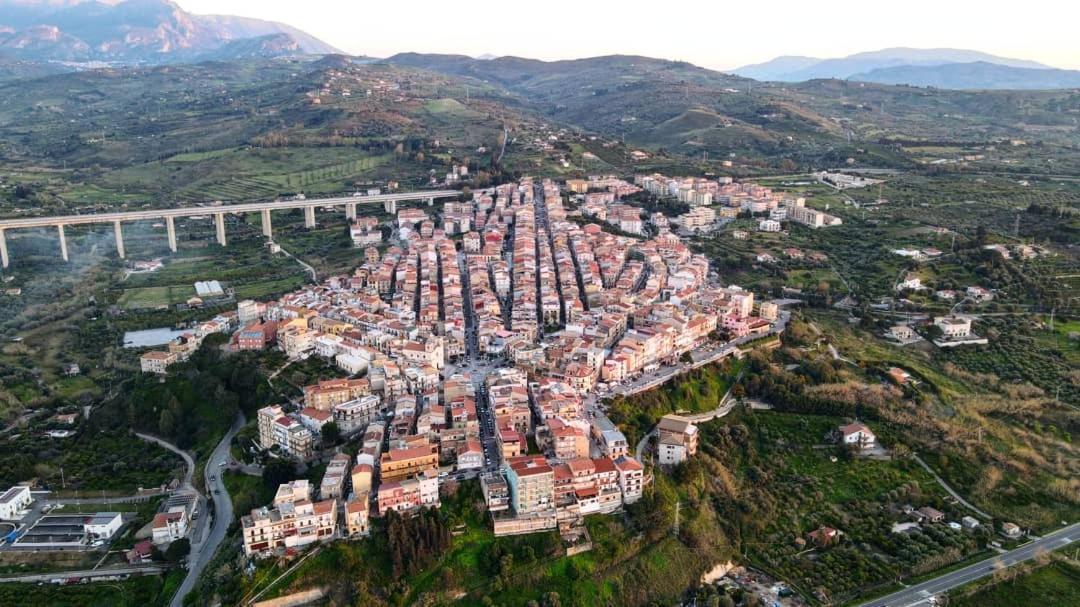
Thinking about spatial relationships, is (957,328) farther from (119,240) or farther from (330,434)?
(119,240)

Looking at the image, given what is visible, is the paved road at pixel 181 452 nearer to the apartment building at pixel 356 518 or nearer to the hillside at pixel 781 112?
the apartment building at pixel 356 518

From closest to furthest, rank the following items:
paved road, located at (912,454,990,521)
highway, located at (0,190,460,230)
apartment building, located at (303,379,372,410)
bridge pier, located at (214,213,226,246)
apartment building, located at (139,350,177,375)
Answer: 1. paved road, located at (912,454,990,521)
2. apartment building, located at (303,379,372,410)
3. apartment building, located at (139,350,177,375)
4. highway, located at (0,190,460,230)
5. bridge pier, located at (214,213,226,246)

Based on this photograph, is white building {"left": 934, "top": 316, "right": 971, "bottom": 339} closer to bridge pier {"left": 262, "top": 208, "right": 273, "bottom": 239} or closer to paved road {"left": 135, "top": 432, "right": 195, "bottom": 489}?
paved road {"left": 135, "top": 432, "right": 195, "bottom": 489}

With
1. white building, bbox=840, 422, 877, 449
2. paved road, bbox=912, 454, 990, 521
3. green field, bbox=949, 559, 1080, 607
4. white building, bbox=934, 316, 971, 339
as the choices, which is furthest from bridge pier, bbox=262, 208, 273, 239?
green field, bbox=949, 559, 1080, 607

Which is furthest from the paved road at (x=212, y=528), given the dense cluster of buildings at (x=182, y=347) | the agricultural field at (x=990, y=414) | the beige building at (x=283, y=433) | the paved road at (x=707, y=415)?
the agricultural field at (x=990, y=414)

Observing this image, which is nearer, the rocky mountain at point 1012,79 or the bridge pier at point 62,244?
the bridge pier at point 62,244
